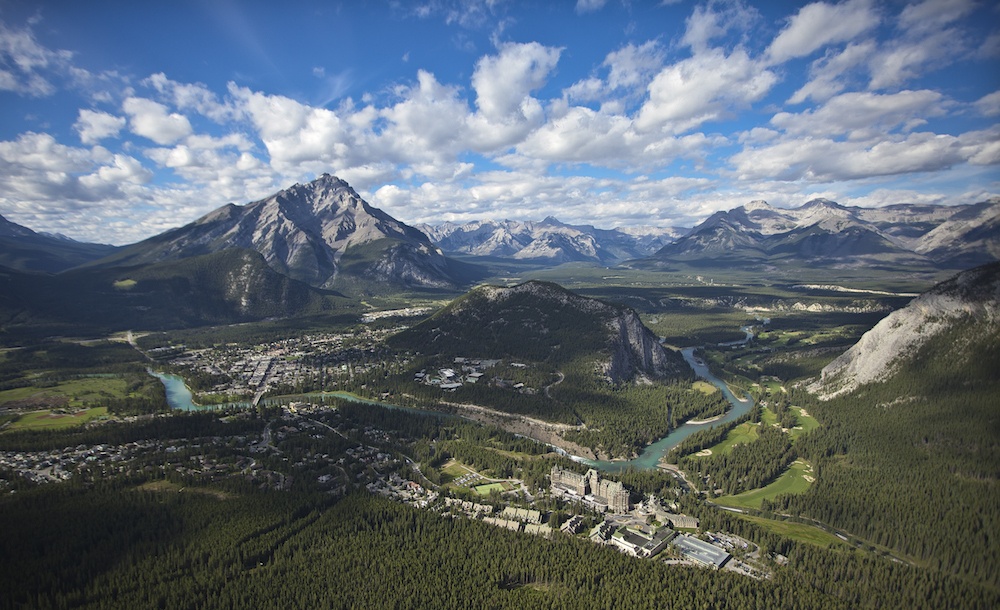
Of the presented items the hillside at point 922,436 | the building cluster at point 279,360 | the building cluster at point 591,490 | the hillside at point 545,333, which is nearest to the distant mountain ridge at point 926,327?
the hillside at point 922,436

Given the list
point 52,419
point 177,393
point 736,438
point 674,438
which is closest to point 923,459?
point 736,438

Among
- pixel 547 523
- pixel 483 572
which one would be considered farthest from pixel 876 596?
pixel 483 572

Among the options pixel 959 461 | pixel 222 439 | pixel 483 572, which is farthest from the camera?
pixel 222 439

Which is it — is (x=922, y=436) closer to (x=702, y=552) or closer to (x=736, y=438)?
(x=736, y=438)

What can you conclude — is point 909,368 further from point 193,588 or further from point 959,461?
point 193,588

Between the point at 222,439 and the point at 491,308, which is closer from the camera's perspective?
the point at 222,439

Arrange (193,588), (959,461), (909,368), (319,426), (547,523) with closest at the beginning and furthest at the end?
1. (193,588)
2. (547,523)
3. (959,461)
4. (319,426)
5. (909,368)
